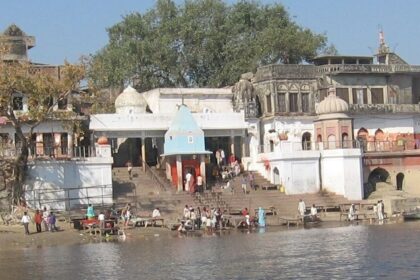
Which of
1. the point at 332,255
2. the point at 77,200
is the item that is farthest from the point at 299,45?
the point at 332,255

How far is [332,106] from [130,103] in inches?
497

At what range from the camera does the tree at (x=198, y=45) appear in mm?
65000

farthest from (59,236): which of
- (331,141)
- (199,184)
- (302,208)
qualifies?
(331,141)

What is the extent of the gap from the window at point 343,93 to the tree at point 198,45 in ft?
28.4

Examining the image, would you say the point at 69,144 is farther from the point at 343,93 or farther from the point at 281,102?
the point at 343,93

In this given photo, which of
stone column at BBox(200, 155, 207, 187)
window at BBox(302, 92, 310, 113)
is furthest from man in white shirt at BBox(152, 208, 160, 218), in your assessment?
window at BBox(302, 92, 310, 113)

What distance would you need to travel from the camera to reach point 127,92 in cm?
5428

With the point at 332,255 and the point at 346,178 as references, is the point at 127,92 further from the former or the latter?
the point at 332,255

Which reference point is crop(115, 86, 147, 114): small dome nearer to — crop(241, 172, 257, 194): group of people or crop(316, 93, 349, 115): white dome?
crop(241, 172, 257, 194): group of people

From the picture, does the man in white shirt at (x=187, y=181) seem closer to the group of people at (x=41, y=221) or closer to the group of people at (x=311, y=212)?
the group of people at (x=311, y=212)

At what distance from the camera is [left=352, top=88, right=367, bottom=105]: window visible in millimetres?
58656

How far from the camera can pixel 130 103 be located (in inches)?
2110

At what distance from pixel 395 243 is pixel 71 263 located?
1166 cm

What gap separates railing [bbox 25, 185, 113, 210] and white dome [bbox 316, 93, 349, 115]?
14.9 metres
